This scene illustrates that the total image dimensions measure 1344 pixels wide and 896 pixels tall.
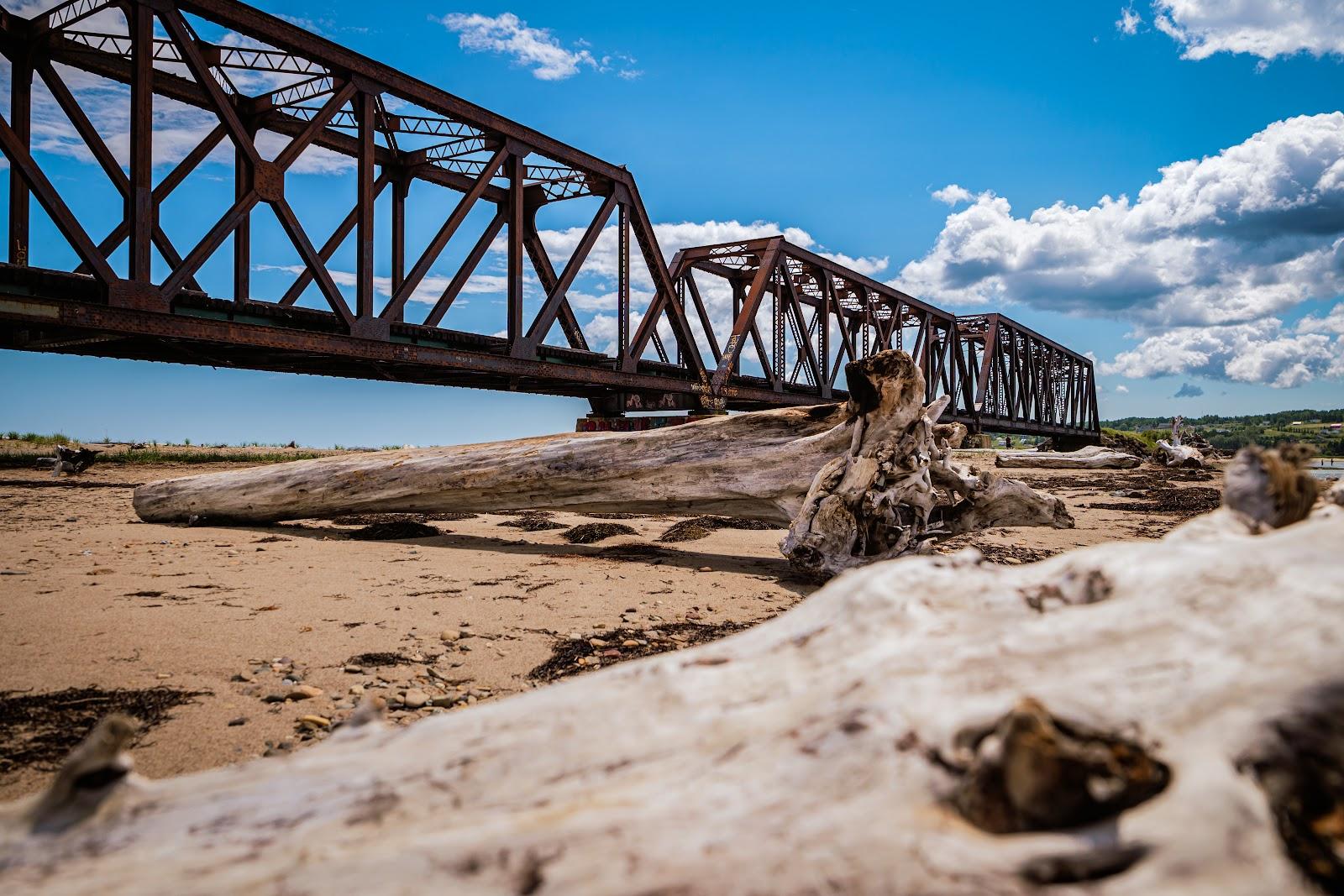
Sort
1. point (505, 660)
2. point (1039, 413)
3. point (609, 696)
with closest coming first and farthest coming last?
point (609, 696) → point (505, 660) → point (1039, 413)

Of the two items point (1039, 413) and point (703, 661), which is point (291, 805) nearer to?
point (703, 661)

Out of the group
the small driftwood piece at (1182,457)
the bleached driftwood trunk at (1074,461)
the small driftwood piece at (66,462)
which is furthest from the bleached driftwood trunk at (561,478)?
the small driftwood piece at (1182,457)

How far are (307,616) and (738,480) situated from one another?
262 centimetres

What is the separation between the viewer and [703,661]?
119 cm

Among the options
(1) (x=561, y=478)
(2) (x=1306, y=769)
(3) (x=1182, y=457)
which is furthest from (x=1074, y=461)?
(2) (x=1306, y=769)

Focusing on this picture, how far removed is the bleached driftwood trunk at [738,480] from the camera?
3.92m

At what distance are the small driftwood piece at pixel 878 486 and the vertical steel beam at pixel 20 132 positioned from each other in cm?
918

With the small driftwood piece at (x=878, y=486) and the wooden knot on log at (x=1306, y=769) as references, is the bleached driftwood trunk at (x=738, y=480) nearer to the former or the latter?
the small driftwood piece at (x=878, y=486)

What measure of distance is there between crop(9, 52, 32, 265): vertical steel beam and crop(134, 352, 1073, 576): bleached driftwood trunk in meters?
5.22

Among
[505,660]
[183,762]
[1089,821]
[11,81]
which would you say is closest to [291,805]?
[1089,821]

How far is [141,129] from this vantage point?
7344mm

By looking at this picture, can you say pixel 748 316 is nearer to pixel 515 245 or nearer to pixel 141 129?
pixel 515 245

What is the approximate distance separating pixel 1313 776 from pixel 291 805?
1.31 metres

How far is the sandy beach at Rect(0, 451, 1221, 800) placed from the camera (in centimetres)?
212
